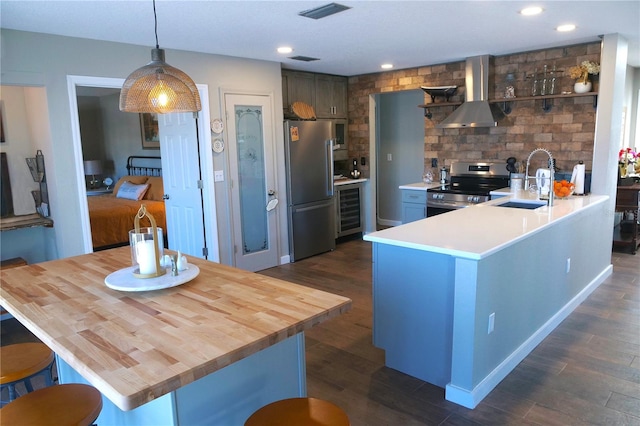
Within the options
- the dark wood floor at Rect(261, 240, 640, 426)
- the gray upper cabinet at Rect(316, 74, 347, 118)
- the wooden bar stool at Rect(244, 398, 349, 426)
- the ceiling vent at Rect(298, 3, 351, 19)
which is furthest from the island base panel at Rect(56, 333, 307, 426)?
the gray upper cabinet at Rect(316, 74, 347, 118)

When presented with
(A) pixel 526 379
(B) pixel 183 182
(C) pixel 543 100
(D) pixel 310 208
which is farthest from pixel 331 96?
(A) pixel 526 379

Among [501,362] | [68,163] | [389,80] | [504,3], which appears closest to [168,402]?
[501,362]

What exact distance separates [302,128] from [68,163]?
2656mm

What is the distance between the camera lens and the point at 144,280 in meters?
2.03

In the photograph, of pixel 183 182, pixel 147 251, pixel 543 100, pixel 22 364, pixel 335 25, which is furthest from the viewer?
pixel 543 100

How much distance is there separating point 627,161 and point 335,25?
4842mm

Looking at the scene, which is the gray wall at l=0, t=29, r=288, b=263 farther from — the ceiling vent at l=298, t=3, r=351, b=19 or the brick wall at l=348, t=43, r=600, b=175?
the brick wall at l=348, t=43, r=600, b=175

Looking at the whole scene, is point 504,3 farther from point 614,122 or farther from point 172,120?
point 172,120

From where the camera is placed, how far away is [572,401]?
98.0 inches

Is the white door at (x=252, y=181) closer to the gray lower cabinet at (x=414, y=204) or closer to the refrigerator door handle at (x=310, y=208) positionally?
the refrigerator door handle at (x=310, y=208)

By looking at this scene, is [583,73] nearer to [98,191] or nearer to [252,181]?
[252,181]

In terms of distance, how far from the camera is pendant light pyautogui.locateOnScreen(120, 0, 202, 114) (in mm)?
1987

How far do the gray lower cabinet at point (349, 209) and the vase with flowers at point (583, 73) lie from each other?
9.92 feet

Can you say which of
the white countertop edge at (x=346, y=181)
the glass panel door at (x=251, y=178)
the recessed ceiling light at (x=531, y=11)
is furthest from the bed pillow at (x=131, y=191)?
the recessed ceiling light at (x=531, y=11)
